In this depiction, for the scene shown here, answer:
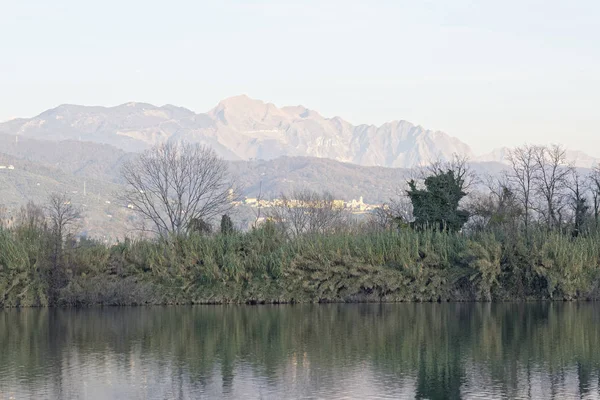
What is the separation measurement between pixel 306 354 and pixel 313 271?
55.9 feet

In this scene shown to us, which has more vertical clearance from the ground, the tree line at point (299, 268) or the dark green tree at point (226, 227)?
the dark green tree at point (226, 227)

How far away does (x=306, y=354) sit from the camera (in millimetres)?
24266

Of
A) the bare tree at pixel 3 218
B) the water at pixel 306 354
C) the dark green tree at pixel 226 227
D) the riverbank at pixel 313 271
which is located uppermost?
the bare tree at pixel 3 218

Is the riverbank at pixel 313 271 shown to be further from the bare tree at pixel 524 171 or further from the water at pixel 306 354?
the bare tree at pixel 524 171

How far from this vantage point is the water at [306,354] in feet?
62.8

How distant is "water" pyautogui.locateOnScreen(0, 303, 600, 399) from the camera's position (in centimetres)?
1916

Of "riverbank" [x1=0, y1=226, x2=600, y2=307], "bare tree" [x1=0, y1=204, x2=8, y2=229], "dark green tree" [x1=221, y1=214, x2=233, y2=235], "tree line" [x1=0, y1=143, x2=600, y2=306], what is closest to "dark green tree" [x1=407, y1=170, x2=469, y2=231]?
"tree line" [x1=0, y1=143, x2=600, y2=306]

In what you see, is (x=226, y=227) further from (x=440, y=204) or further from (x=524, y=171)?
(x=524, y=171)

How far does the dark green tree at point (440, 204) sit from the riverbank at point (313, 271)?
183 inches

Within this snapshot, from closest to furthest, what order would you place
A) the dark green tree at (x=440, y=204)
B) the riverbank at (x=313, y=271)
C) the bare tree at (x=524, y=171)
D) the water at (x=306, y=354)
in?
the water at (x=306, y=354)
the riverbank at (x=313, y=271)
the dark green tree at (x=440, y=204)
the bare tree at (x=524, y=171)

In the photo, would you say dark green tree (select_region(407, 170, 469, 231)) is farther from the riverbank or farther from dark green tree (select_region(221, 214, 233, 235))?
dark green tree (select_region(221, 214, 233, 235))

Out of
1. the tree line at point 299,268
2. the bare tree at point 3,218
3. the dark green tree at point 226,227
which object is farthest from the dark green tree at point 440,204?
the bare tree at point 3,218

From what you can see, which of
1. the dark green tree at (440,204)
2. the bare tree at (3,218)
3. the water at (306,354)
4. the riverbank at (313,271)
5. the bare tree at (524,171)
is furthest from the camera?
the bare tree at (524,171)

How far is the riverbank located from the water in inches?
144
